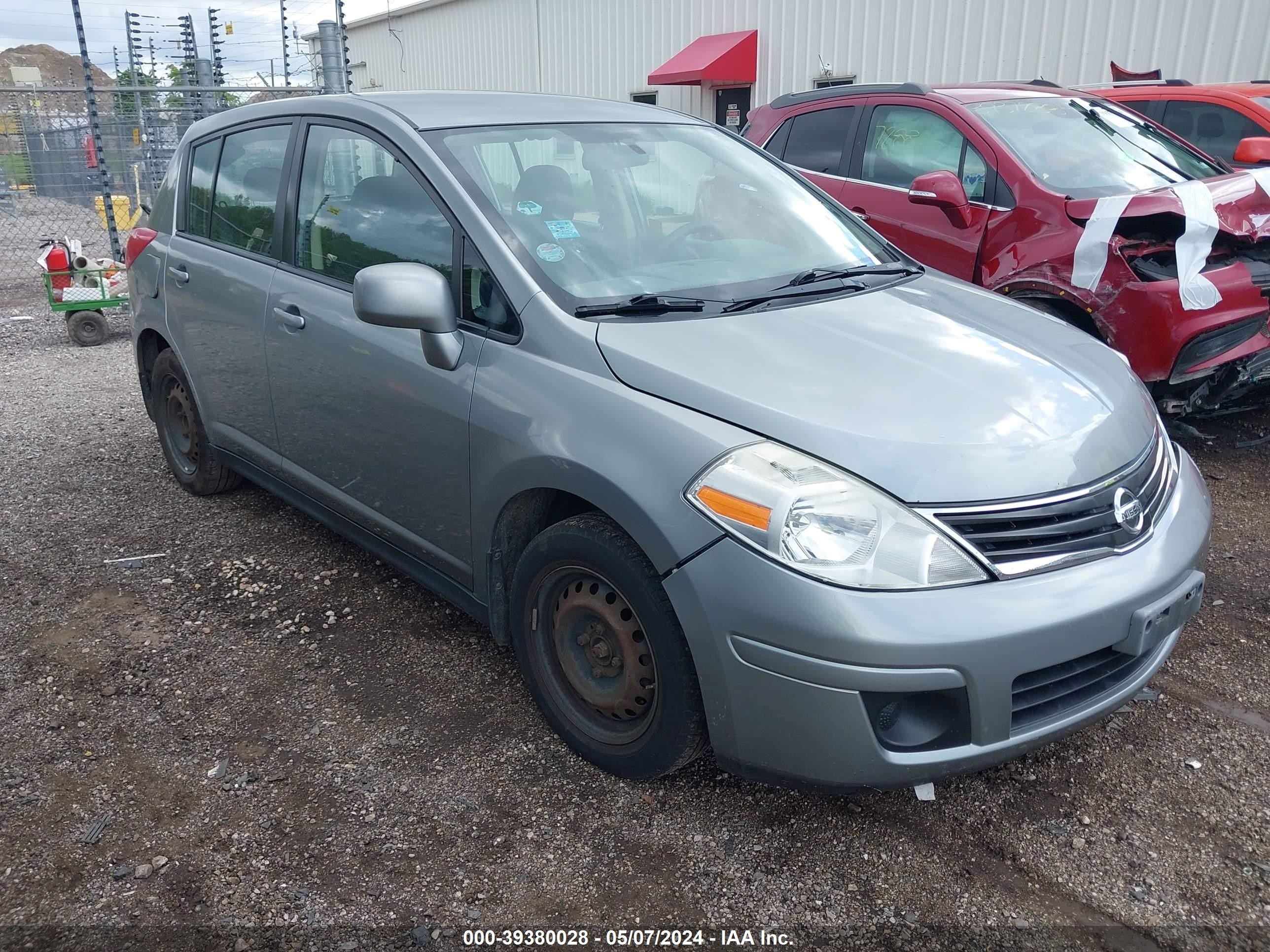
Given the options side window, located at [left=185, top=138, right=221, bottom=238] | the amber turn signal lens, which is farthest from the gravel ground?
side window, located at [left=185, top=138, right=221, bottom=238]

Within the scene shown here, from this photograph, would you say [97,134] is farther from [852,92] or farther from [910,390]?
[910,390]

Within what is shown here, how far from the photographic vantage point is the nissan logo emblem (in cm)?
227

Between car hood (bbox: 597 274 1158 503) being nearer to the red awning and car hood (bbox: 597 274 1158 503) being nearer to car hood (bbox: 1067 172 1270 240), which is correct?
car hood (bbox: 1067 172 1270 240)

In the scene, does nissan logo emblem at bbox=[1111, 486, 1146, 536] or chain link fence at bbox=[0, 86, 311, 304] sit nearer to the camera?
nissan logo emblem at bbox=[1111, 486, 1146, 536]

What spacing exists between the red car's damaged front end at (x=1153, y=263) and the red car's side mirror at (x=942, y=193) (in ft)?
0.62

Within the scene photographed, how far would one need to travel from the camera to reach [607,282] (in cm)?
274

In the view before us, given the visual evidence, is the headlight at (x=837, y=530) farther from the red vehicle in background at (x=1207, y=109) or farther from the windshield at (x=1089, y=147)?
the red vehicle in background at (x=1207, y=109)

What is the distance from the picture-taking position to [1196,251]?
4363 mm

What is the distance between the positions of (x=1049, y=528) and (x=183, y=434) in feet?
13.1

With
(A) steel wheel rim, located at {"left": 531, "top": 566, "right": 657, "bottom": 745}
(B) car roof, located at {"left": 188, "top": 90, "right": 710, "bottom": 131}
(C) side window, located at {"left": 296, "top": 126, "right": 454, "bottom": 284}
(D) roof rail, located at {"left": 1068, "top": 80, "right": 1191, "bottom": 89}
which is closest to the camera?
(A) steel wheel rim, located at {"left": 531, "top": 566, "right": 657, "bottom": 745}

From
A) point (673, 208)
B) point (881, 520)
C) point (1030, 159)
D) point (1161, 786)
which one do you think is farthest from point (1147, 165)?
point (881, 520)

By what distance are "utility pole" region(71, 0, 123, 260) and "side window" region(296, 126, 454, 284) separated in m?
8.58

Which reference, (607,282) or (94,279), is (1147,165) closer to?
(607,282)

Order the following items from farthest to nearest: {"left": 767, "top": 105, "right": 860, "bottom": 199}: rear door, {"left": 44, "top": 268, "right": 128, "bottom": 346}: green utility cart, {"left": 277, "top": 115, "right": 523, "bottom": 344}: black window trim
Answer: {"left": 44, "top": 268, "right": 128, "bottom": 346}: green utility cart < {"left": 767, "top": 105, "right": 860, "bottom": 199}: rear door < {"left": 277, "top": 115, "right": 523, "bottom": 344}: black window trim
